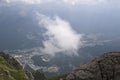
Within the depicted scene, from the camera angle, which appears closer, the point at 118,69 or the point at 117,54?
the point at 118,69

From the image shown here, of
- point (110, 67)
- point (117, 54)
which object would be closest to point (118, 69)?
point (110, 67)

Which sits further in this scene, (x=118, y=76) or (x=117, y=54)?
(x=117, y=54)

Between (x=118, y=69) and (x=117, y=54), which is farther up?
(x=117, y=54)

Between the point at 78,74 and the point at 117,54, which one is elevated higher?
the point at 117,54

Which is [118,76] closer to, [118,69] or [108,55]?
[118,69]

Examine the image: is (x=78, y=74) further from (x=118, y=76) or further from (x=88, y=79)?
(x=118, y=76)

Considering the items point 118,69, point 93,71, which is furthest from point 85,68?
point 118,69
